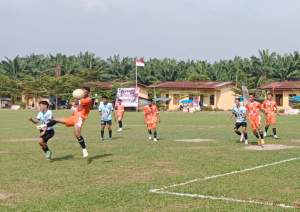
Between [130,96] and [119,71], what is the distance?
23.6m

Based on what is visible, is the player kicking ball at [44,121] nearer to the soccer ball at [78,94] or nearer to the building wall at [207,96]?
the soccer ball at [78,94]

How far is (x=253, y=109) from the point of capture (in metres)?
17.6

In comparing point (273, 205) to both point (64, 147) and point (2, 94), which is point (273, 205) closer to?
point (64, 147)

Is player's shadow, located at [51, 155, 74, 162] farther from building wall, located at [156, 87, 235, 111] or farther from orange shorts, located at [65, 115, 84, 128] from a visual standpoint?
building wall, located at [156, 87, 235, 111]

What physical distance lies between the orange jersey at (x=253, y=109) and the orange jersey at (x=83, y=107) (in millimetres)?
6744

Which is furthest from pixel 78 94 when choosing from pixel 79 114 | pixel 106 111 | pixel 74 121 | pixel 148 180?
pixel 106 111

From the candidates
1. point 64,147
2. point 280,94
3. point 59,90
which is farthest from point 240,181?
point 59,90

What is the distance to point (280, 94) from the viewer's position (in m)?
69.9

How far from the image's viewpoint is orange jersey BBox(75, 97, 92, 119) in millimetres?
12648

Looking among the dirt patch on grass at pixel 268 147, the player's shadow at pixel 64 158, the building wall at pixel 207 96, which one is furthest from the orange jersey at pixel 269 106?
the building wall at pixel 207 96

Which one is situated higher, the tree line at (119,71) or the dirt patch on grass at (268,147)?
the tree line at (119,71)

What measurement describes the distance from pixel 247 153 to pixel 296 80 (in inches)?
2579

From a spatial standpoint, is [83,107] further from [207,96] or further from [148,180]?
[207,96]

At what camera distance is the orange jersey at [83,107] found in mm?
12648
